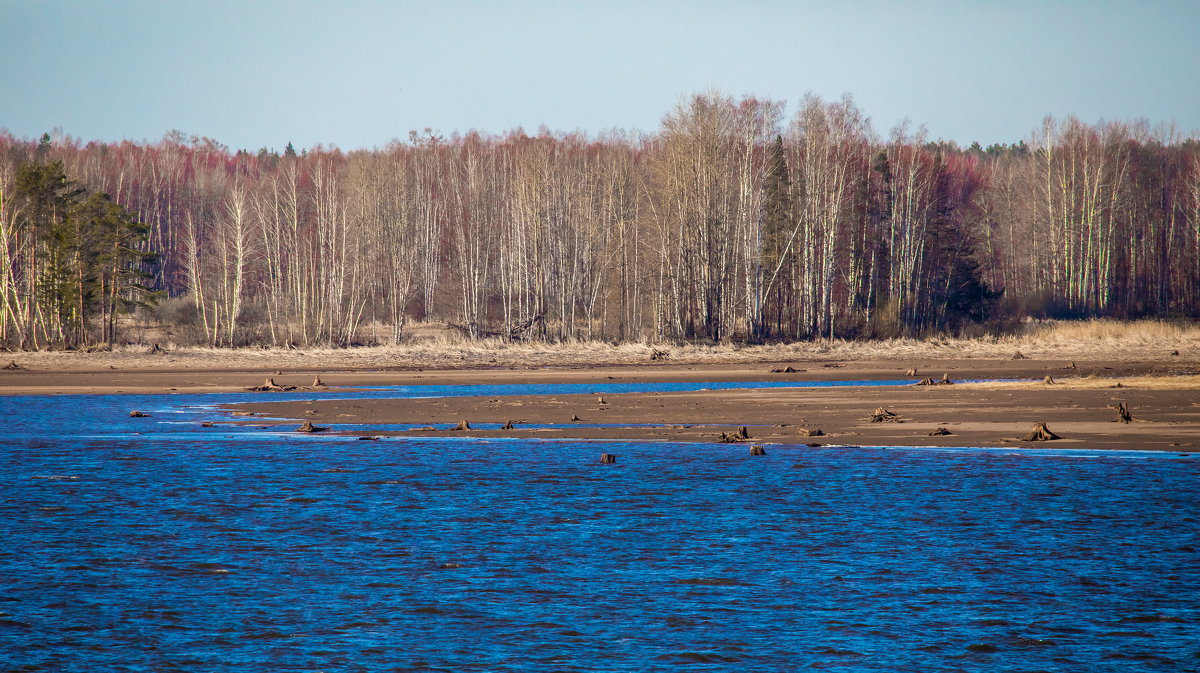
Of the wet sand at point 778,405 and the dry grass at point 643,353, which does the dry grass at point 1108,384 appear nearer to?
the wet sand at point 778,405

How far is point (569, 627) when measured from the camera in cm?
913

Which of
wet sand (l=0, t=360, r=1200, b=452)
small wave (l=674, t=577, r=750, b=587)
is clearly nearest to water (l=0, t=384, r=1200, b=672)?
small wave (l=674, t=577, r=750, b=587)

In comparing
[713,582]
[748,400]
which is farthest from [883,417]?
[713,582]

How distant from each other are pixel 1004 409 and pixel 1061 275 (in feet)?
174

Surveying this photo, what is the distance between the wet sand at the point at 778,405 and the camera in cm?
2134

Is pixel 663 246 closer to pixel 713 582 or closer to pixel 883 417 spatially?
pixel 883 417

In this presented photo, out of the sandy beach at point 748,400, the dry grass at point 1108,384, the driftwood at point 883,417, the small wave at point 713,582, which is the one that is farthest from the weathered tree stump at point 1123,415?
the small wave at point 713,582

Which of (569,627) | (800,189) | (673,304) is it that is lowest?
(569,627)

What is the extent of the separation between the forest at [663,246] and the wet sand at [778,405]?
1259cm

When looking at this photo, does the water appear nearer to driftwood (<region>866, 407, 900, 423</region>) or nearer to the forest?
driftwood (<region>866, 407, 900, 423</region>)

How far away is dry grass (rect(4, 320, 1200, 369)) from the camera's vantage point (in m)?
44.4

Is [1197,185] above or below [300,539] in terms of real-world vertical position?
above

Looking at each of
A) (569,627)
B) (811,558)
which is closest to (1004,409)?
(811,558)

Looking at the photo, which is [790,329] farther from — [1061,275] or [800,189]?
[1061,275]
